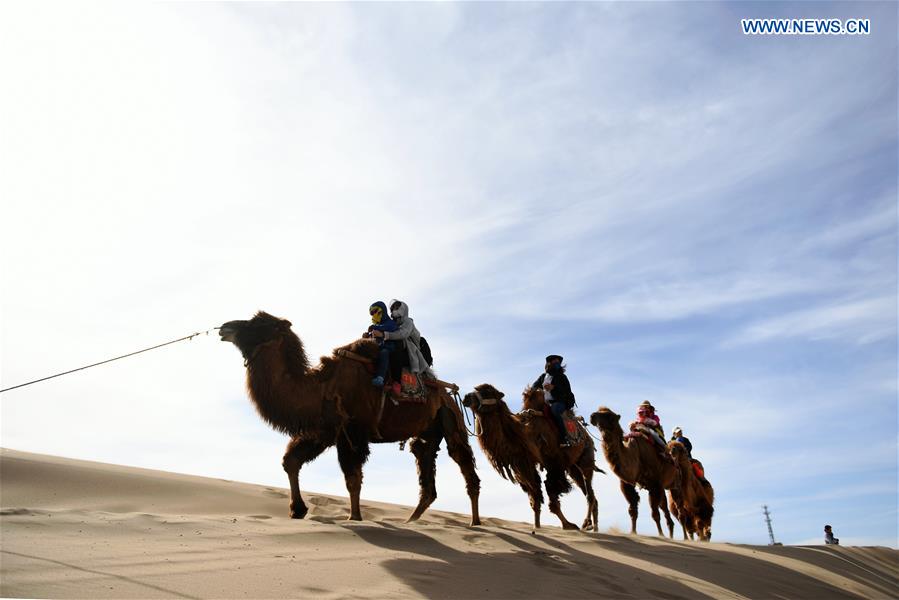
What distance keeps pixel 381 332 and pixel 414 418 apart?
52.1 inches

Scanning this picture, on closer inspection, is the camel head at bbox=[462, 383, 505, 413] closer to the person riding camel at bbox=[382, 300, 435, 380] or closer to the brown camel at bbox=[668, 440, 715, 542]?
the person riding camel at bbox=[382, 300, 435, 380]

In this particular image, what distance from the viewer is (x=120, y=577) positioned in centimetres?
511

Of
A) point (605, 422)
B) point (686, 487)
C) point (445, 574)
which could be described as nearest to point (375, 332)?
point (445, 574)

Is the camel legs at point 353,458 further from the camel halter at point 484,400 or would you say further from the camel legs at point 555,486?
the camel legs at point 555,486

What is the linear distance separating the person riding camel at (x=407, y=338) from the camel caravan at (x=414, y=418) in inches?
0.6

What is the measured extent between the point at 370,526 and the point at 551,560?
2031 millimetres

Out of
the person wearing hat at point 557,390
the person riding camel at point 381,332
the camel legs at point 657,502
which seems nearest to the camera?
the person riding camel at point 381,332

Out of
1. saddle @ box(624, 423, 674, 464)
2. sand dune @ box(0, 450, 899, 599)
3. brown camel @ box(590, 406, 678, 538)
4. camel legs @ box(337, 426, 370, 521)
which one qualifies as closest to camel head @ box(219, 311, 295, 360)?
camel legs @ box(337, 426, 370, 521)

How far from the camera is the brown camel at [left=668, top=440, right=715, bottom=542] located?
19.1 meters

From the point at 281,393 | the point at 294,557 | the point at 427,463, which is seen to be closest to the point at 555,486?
the point at 427,463

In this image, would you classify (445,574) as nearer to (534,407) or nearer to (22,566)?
(22,566)

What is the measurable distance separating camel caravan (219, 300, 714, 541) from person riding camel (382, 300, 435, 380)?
0.6 inches

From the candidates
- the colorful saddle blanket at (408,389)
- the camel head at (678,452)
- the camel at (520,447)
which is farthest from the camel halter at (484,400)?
the camel head at (678,452)

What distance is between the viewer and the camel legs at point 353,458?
967cm
